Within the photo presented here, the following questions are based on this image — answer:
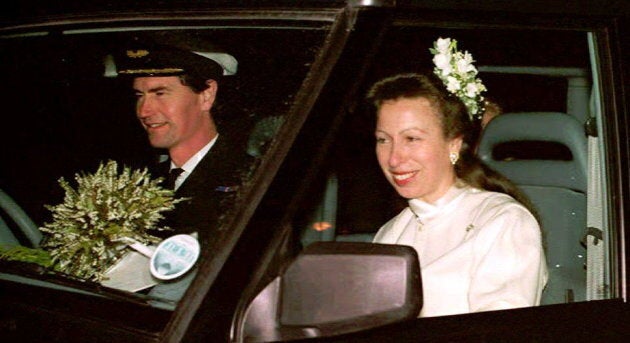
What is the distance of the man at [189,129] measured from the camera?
70.7 inches

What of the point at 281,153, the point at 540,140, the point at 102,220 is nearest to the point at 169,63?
the point at 102,220

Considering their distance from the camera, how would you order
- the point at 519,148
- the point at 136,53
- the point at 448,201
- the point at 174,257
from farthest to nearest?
1. the point at 519,148
2. the point at 448,201
3. the point at 136,53
4. the point at 174,257

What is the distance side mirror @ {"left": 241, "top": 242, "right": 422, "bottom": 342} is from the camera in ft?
4.93

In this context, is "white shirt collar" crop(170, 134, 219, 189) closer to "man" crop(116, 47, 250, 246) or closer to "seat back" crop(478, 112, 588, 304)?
"man" crop(116, 47, 250, 246)

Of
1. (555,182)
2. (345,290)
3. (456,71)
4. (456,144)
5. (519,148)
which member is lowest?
(345,290)

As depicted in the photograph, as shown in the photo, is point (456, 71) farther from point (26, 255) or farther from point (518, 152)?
point (26, 255)

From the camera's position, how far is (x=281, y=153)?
1.57 m

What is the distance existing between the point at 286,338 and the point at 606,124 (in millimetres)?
983

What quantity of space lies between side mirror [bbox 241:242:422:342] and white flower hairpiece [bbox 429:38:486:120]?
1554mm

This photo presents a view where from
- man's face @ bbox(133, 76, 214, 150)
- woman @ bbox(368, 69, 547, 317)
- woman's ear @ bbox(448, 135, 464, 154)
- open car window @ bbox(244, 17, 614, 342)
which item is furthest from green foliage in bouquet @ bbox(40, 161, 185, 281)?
woman's ear @ bbox(448, 135, 464, 154)

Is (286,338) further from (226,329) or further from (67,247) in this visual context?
(67,247)

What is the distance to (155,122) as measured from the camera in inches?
108

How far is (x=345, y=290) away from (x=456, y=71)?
1.65m

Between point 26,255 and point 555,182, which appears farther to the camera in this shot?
point 555,182
